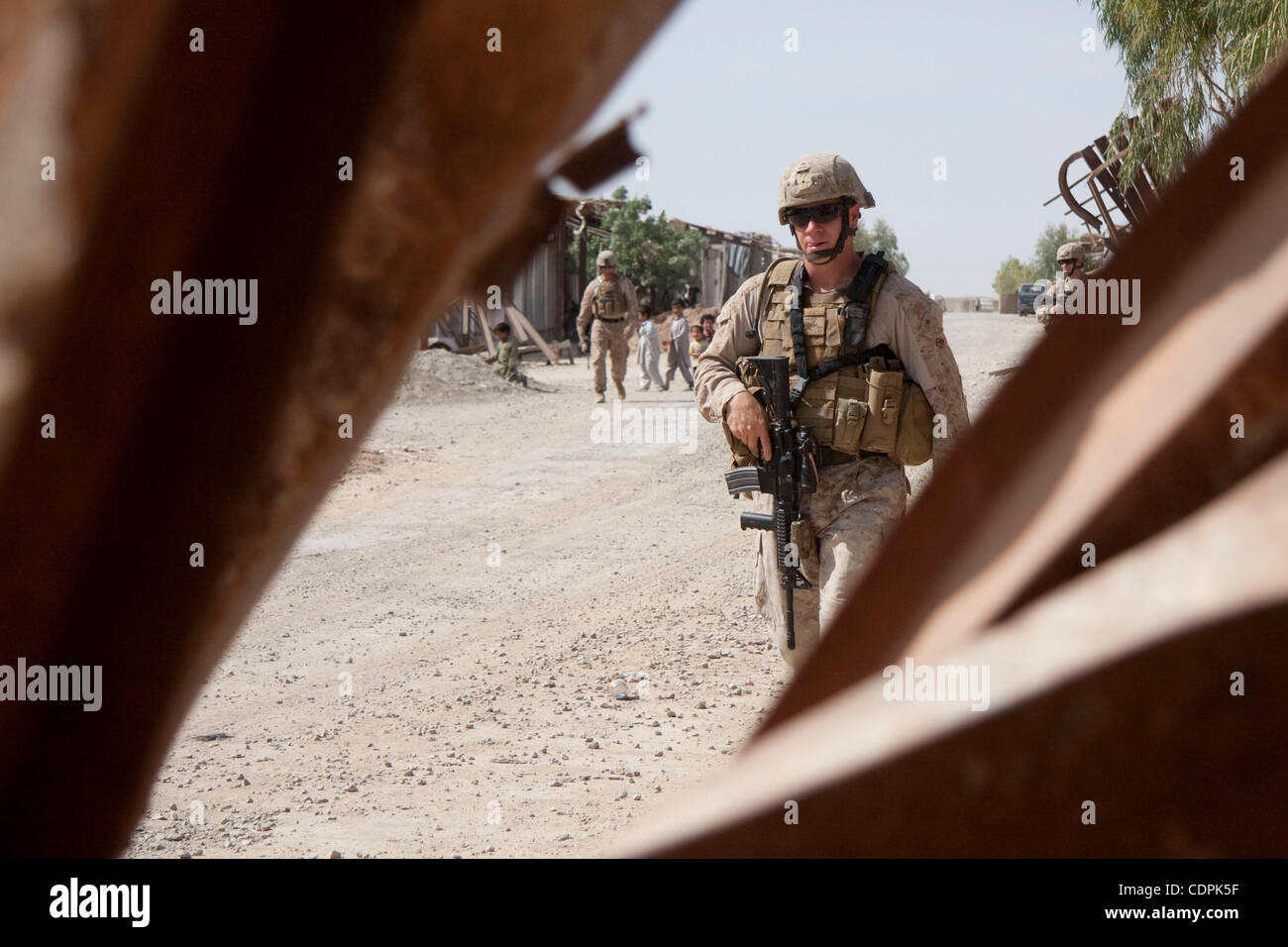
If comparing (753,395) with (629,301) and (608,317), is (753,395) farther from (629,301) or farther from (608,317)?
(629,301)

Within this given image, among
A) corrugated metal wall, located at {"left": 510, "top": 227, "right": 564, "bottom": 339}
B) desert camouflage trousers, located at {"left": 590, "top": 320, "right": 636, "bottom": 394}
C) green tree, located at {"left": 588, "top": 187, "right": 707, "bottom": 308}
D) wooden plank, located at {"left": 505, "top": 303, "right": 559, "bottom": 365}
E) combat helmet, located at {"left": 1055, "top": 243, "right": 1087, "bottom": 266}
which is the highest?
green tree, located at {"left": 588, "top": 187, "right": 707, "bottom": 308}

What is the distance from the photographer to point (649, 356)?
14883mm

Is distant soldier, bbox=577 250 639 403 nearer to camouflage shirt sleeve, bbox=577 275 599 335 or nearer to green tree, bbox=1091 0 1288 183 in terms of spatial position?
camouflage shirt sleeve, bbox=577 275 599 335

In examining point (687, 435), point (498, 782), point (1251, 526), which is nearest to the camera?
point (1251, 526)

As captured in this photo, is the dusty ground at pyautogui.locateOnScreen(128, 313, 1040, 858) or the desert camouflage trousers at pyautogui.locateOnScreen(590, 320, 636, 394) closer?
the dusty ground at pyautogui.locateOnScreen(128, 313, 1040, 858)

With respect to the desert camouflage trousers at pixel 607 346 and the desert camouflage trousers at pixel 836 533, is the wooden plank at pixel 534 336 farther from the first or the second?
the desert camouflage trousers at pixel 836 533

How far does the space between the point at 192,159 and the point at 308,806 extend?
343 cm

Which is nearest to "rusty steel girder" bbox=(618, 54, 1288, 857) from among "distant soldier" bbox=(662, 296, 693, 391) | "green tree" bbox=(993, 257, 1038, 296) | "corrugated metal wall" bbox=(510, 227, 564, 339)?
"distant soldier" bbox=(662, 296, 693, 391)

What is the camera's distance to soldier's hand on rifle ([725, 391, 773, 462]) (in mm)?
3391

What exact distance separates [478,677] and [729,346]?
1.84 metres

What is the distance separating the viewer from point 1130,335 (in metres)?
0.27

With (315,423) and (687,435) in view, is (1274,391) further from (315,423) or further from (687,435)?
(687,435)
